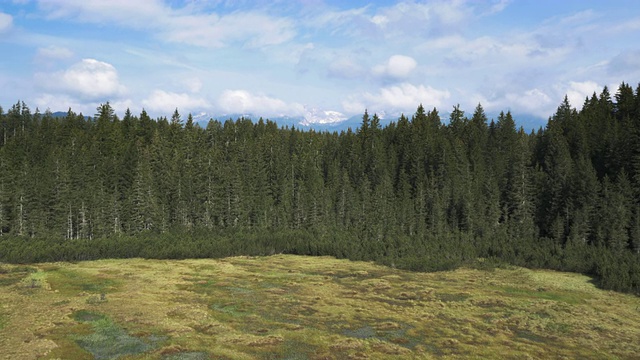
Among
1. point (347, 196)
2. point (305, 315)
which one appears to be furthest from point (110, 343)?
point (347, 196)

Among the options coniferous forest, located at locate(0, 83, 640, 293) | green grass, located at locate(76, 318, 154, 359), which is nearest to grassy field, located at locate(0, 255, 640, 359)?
green grass, located at locate(76, 318, 154, 359)

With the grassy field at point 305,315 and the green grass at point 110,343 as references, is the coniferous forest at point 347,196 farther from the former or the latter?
the green grass at point 110,343

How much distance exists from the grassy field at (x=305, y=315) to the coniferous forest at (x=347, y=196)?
36.8ft

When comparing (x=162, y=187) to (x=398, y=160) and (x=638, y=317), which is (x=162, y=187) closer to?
(x=398, y=160)

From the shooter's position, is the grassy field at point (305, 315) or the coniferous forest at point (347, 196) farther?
the coniferous forest at point (347, 196)

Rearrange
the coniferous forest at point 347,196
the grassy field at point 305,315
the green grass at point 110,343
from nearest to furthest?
1. the green grass at point 110,343
2. the grassy field at point 305,315
3. the coniferous forest at point 347,196

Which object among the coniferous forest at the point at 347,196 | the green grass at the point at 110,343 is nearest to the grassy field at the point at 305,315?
the green grass at the point at 110,343

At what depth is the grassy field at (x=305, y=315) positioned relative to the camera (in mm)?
33750

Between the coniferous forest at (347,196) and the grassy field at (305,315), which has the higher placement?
the coniferous forest at (347,196)

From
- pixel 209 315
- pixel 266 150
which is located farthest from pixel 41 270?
pixel 266 150

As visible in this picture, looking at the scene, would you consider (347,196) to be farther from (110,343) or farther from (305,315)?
(110,343)

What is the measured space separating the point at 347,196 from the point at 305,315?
65724mm

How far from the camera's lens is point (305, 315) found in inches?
1718

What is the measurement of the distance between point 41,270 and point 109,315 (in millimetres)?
29903
